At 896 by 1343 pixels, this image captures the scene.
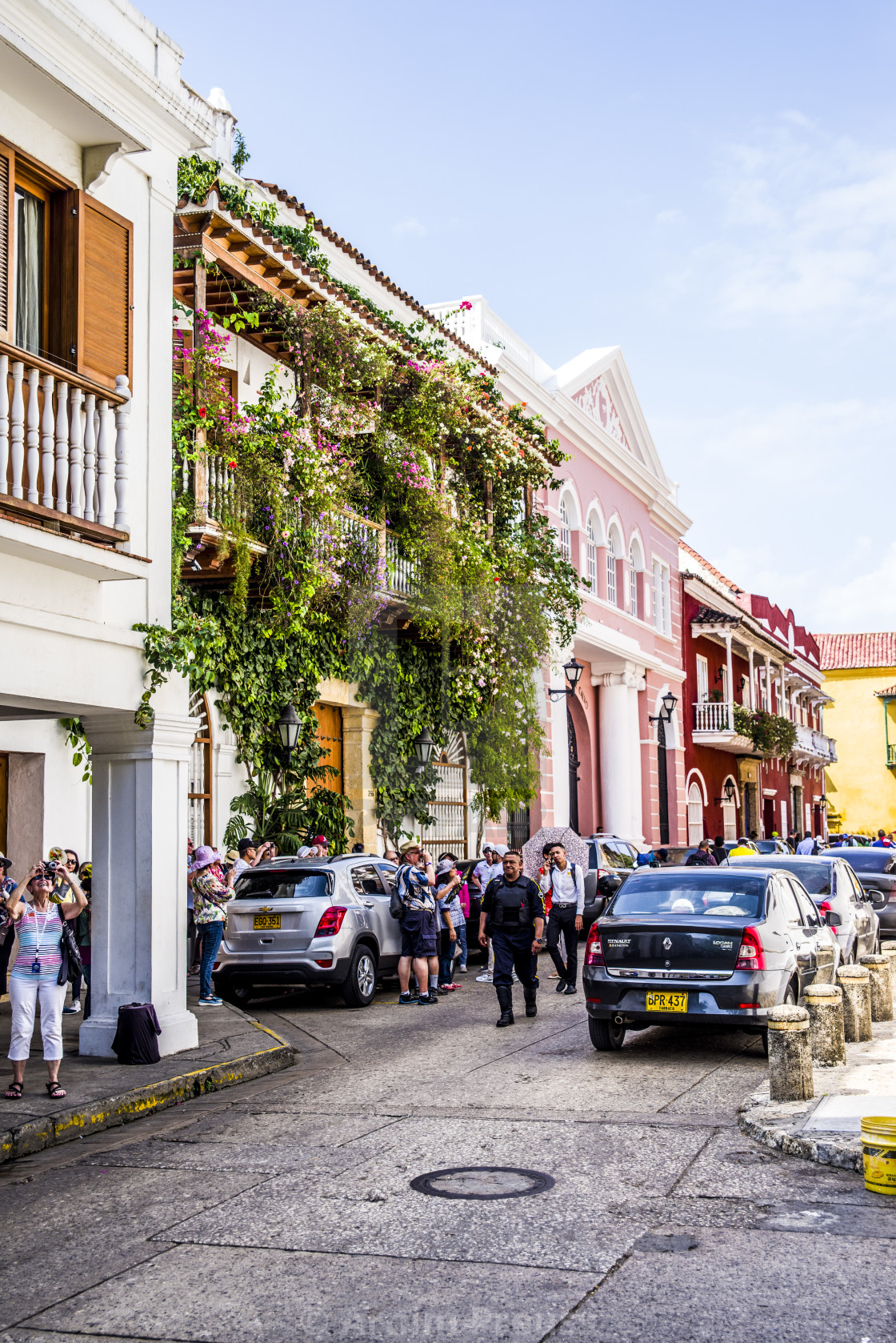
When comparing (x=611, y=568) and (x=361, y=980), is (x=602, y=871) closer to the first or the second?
(x=361, y=980)

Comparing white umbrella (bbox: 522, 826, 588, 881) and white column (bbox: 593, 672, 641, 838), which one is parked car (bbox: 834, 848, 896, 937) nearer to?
white umbrella (bbox: 522, 826, 588, 881)

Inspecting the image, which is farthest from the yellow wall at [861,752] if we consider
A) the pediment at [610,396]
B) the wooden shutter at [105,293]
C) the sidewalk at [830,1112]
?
the wooden shutter at [105,293]

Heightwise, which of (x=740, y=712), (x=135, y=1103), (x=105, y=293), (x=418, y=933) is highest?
(x=105, y=293)

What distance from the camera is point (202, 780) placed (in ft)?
56.0

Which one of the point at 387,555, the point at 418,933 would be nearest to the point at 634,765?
the point at 387,555

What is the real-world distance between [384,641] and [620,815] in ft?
44.3

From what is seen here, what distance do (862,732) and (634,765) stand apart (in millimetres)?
40737

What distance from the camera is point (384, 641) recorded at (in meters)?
21.1

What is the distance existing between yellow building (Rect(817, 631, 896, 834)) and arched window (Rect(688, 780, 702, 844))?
3059 centimetres

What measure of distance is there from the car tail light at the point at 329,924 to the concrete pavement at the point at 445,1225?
3.93 metres

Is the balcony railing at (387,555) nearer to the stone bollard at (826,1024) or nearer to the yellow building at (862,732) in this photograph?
the stone bollard at (826,1024)

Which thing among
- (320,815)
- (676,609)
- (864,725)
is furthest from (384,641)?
(864,725)

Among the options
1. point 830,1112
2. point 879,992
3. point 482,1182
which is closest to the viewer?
point 482,1182

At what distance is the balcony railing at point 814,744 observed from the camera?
53844 millimetres
